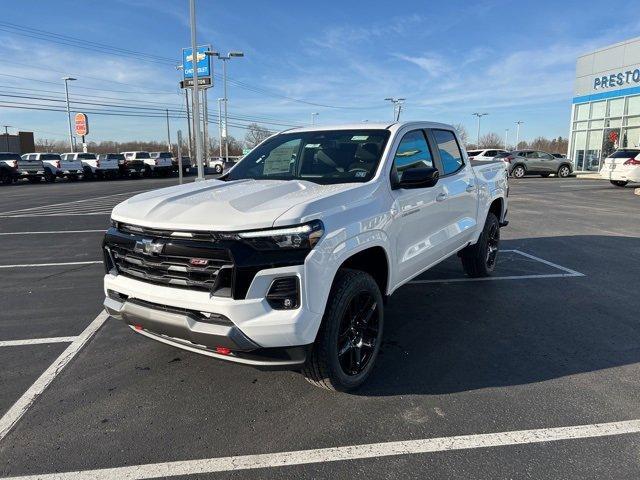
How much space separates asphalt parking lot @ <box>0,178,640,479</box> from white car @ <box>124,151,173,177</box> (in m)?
35.0

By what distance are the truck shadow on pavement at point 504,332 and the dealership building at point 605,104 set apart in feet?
92.8

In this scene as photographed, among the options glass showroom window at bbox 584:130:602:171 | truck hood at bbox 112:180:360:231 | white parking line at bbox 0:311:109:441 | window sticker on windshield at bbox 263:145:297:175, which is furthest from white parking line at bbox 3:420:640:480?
glass showroom window at bbox 584:130:602:171

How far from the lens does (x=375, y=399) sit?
11.0 feet

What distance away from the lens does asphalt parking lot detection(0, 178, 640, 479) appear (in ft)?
8.84

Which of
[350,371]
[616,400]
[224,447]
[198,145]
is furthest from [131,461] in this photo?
[198,145]

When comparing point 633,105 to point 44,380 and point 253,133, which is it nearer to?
point 44,380

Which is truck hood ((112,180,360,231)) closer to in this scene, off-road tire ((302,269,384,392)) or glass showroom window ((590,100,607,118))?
off-road tire ((302,269,384,392))

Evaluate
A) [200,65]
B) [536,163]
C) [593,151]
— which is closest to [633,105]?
[593,151]

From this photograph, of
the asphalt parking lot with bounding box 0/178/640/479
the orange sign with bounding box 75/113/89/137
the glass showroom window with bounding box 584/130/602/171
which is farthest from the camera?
the orange sign with bounding box 75/113/89/137

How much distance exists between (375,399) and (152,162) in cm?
3866

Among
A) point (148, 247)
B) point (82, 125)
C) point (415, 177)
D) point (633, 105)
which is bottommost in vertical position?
point (148, 247)

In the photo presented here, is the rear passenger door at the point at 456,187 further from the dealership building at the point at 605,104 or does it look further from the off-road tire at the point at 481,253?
the dealership building at the point at 605,104

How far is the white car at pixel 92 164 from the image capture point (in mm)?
35062

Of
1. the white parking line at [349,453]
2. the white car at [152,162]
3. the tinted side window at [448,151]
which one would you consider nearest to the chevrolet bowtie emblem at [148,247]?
the white parking line at [349,453]
